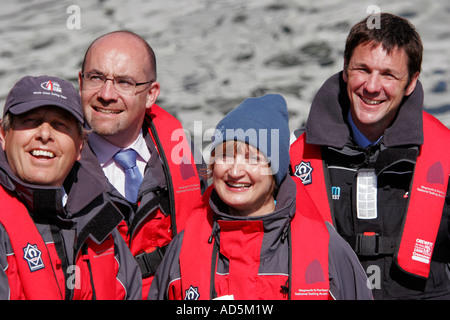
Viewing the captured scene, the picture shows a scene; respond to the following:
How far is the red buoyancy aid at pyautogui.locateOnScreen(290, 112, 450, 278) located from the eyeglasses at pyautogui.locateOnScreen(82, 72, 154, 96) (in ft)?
3.13

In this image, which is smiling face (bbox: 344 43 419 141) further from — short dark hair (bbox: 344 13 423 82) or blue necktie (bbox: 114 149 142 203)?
blue necktie (bbox: 114 149 142 203)

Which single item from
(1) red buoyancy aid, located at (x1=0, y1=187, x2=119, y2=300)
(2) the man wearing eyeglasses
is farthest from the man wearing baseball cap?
(2) the man wearing eyeglasses

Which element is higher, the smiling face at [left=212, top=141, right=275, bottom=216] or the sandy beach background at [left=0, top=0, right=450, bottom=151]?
the sandy beach background at [left=0, top=0, right=450, bottom=151]

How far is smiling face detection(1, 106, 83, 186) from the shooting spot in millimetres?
2422

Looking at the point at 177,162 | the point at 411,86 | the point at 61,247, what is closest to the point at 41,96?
the point at 61,247

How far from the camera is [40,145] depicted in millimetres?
2424

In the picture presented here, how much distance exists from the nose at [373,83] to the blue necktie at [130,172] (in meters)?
1.23

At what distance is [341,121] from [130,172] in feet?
3.61

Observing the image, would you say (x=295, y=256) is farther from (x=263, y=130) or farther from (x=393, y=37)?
(x=393, y=37)

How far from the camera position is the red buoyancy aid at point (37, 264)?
2322 mm

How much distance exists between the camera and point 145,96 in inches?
128

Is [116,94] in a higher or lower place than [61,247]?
higher

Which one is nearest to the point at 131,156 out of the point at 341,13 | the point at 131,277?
the point at 131,277

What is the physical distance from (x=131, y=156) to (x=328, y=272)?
1.25m
